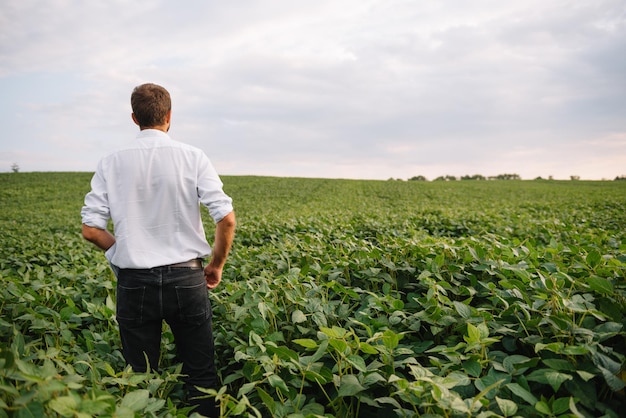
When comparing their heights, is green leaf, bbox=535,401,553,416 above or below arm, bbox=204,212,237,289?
below

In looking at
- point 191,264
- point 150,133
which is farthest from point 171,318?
point 150,133

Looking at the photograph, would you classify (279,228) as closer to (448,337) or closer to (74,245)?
(74,245)

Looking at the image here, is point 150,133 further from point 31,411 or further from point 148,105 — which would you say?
point 31,411

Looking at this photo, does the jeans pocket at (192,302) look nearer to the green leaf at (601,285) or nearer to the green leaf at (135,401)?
the green leaf at (135,401)

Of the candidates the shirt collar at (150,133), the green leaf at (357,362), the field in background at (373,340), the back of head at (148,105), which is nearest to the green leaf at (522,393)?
the field in background at (373,340)

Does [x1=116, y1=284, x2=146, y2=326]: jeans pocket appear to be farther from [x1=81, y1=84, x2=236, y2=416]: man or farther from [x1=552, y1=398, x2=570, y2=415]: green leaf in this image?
[x1=552, y1=398, x2=570, y2=415]: green leaf

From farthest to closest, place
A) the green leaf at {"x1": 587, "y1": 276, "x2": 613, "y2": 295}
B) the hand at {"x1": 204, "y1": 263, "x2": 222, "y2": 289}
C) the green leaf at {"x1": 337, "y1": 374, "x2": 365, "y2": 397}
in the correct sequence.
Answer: the hand at {"x1": 204, "y1": 263, "x2": 222, "y2": 289}
the green leaf at {"x1": 587, "y1": 276, "x2": 613, "y2": 295}
the green leaf at {"x1": 337, "y1": 374, "x2": 365, "y2": 397}

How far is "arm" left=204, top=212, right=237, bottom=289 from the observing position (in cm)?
313

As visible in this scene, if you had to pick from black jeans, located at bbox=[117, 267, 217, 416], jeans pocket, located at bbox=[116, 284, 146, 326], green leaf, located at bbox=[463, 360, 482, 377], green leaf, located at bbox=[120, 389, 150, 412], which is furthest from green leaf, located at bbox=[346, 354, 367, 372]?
jeans pocket, located at bbox=[116, 284, 146, 326]

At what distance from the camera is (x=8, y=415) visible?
5.15 feet

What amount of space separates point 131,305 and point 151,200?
814 mm

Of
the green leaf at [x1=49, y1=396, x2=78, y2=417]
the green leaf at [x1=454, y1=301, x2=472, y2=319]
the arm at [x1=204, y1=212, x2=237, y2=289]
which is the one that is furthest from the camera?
the arm at [x1=204, y1=212, x2=237, y2=289]

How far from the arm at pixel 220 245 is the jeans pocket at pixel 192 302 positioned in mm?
183

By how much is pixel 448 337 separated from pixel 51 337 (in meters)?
3.29
